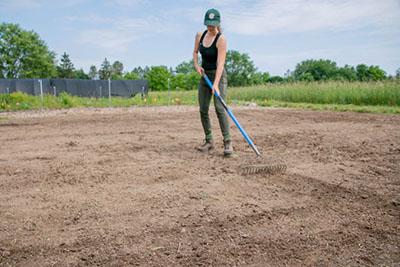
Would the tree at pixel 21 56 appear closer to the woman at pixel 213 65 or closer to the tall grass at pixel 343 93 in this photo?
the tall grass at pixel 343 93

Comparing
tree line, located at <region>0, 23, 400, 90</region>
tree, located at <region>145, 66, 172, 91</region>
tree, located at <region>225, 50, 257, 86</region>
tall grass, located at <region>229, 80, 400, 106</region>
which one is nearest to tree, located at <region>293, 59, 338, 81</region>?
tree line, located at <region>0, 23, 400, 90</region>

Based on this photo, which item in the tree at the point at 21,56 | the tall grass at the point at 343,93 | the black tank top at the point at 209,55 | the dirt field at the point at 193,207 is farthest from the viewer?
the tree at the point at 21,56

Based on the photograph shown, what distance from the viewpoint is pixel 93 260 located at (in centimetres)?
196

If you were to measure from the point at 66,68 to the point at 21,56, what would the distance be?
15186mm

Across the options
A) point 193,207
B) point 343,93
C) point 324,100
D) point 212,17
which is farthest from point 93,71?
point 193,207

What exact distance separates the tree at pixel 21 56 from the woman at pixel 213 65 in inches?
2223

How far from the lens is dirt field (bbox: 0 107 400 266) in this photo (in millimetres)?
2033

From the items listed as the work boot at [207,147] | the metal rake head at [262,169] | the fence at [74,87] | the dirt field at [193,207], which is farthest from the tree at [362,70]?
the metal rake head at [262,169]

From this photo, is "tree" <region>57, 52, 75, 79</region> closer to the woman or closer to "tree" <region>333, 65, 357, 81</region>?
"tree" <region>333, 65, 357, 81</region>

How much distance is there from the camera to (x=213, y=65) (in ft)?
14.8

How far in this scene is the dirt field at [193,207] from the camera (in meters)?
2.03

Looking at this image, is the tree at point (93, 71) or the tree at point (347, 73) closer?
the tree at point (347, 73)

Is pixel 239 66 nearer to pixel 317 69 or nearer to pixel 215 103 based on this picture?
pixel 317 69

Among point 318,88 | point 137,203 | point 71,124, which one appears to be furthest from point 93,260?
point 318,88
